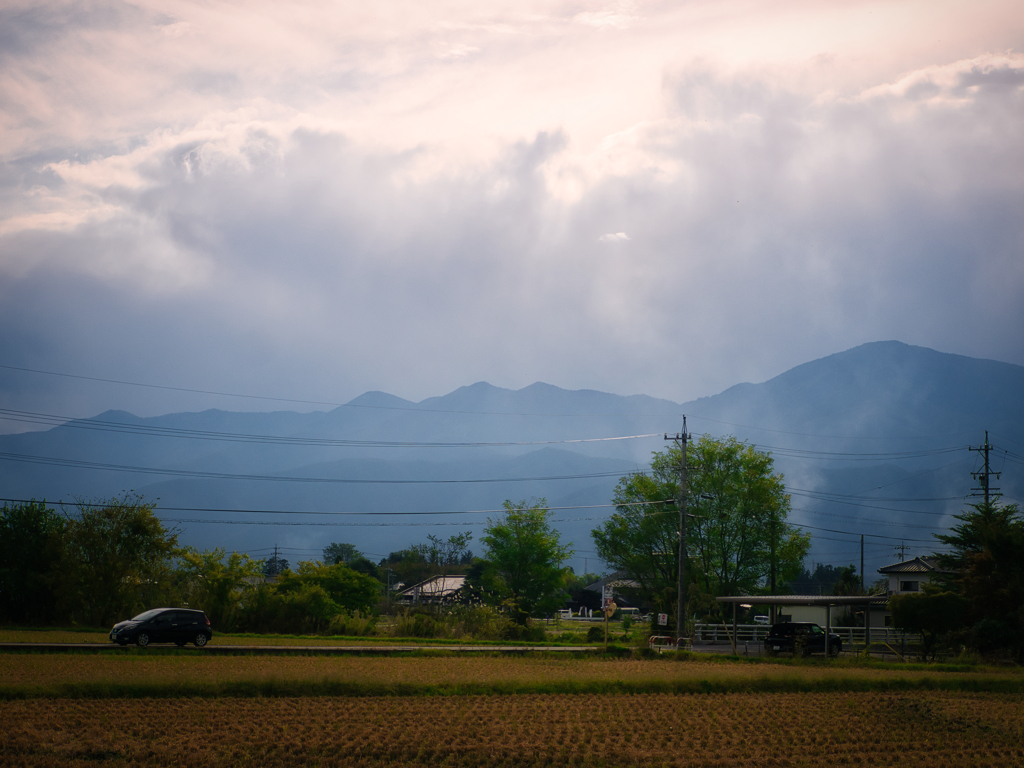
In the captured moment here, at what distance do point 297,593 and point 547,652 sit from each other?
16.5m

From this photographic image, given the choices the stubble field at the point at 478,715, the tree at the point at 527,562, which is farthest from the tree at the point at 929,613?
the tree at the point at 527,562

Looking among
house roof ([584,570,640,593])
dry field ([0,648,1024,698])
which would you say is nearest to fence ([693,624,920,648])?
dry field ([0,648,1024,698])

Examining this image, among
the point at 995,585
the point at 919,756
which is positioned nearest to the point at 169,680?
the point at 919,756

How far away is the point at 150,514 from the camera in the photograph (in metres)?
44.5

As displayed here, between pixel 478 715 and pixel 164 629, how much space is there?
16.9 m

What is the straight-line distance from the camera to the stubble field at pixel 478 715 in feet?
48.6

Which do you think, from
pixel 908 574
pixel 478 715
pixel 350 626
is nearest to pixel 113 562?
pixel 350 626

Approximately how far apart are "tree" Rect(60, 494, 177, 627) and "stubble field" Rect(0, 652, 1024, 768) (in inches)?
685

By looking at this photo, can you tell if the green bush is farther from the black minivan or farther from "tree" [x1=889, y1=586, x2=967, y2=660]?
"tree" [x1=889, y1=586, x2=967, y2=660]

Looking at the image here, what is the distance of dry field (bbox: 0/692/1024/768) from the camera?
1447cm

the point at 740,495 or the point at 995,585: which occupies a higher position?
the point at 740,495

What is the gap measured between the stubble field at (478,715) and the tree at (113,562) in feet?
57.1

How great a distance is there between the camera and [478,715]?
1884cm

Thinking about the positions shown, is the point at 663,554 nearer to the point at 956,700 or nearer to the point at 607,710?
the point at 956,700
